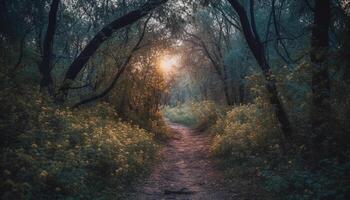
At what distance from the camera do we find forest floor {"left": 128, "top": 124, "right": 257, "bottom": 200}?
905 cm

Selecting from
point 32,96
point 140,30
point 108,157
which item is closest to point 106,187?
point 108,157

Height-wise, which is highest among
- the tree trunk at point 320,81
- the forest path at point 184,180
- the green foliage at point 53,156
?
the tree trunk at point 320,81

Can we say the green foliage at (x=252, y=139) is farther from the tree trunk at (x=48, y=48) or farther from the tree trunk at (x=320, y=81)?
the tree trunk at (x=48, y=48)

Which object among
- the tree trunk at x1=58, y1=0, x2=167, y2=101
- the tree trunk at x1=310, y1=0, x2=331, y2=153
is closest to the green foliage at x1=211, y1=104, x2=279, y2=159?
the tree trunk at x1=310, y1=0, x2=331, y2=153

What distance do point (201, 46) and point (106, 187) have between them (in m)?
17.7

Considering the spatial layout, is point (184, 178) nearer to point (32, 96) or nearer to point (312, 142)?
point (312, 142)

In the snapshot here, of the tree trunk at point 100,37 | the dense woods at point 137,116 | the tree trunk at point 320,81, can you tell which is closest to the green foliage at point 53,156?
the dense woods at point 137,116

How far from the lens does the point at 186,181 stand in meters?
10.9

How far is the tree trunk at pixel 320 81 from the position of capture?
850cm

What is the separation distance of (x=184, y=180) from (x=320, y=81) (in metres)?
4.69

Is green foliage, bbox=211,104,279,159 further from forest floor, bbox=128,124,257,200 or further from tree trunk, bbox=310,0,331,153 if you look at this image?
tree trunk, bbox=310,0,331,153

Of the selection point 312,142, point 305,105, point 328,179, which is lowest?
point 328,179

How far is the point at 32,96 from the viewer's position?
981 cm

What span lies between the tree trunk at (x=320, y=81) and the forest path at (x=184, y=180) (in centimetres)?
251
